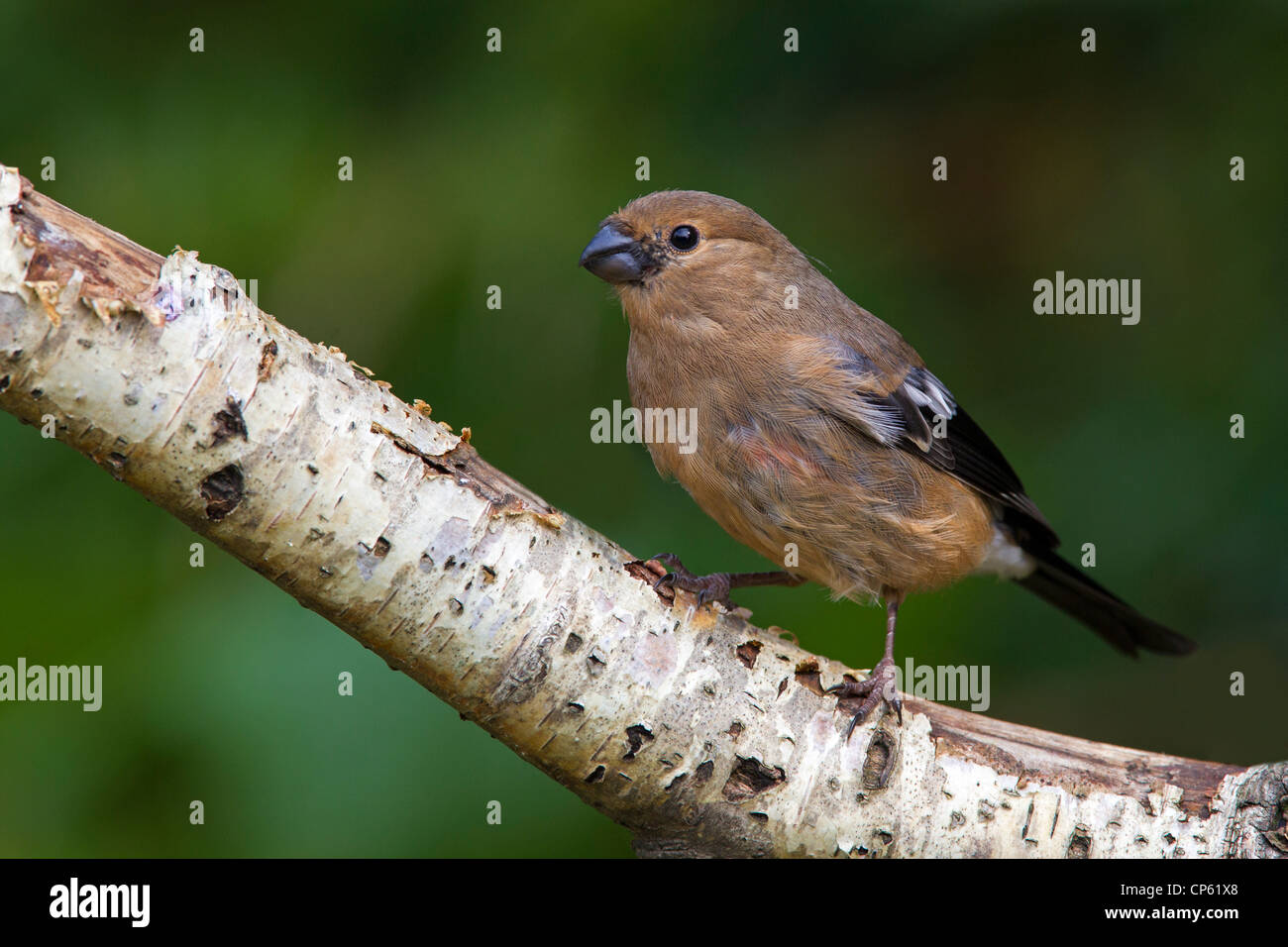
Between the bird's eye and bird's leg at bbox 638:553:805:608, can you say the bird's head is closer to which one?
the bird's eye

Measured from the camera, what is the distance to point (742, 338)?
12.9ft

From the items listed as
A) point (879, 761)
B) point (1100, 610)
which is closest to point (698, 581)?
point (879, 761)

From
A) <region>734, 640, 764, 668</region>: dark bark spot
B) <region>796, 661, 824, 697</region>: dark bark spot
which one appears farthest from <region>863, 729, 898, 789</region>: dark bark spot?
<region>734, 640, 764, 668</region>: dark bark spot

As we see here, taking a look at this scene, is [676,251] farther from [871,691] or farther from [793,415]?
[871,691]

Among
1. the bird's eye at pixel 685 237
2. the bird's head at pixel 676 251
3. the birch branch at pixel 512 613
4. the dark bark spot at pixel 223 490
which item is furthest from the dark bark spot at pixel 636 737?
the bird's eye at pixel 685 237

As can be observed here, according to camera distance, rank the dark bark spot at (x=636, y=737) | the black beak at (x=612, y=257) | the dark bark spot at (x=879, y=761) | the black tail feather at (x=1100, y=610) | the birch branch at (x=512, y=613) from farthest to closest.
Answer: the black tail feather at (x=1100, y=610) < the black beak at (x=612, y=257) < the dark bark spot at (x=879, y=761) < the dark bark spot at (x=636, y=737) < the birch branch at (x=512, y=613)

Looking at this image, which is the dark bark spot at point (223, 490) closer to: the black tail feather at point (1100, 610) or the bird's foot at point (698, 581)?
the bird's foot at point (698, 581)

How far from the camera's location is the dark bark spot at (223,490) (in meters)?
2.47

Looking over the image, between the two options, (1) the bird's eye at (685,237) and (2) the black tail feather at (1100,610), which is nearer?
(1) the bird's eye at (685,237)

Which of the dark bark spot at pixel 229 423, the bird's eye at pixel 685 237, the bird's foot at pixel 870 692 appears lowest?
the bird's foot at pixel 870 692

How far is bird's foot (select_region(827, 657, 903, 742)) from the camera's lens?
3.23 m

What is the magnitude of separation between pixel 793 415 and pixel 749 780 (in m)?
1.26

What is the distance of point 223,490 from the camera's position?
2488mm

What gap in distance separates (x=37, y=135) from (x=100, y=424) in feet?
7.43
